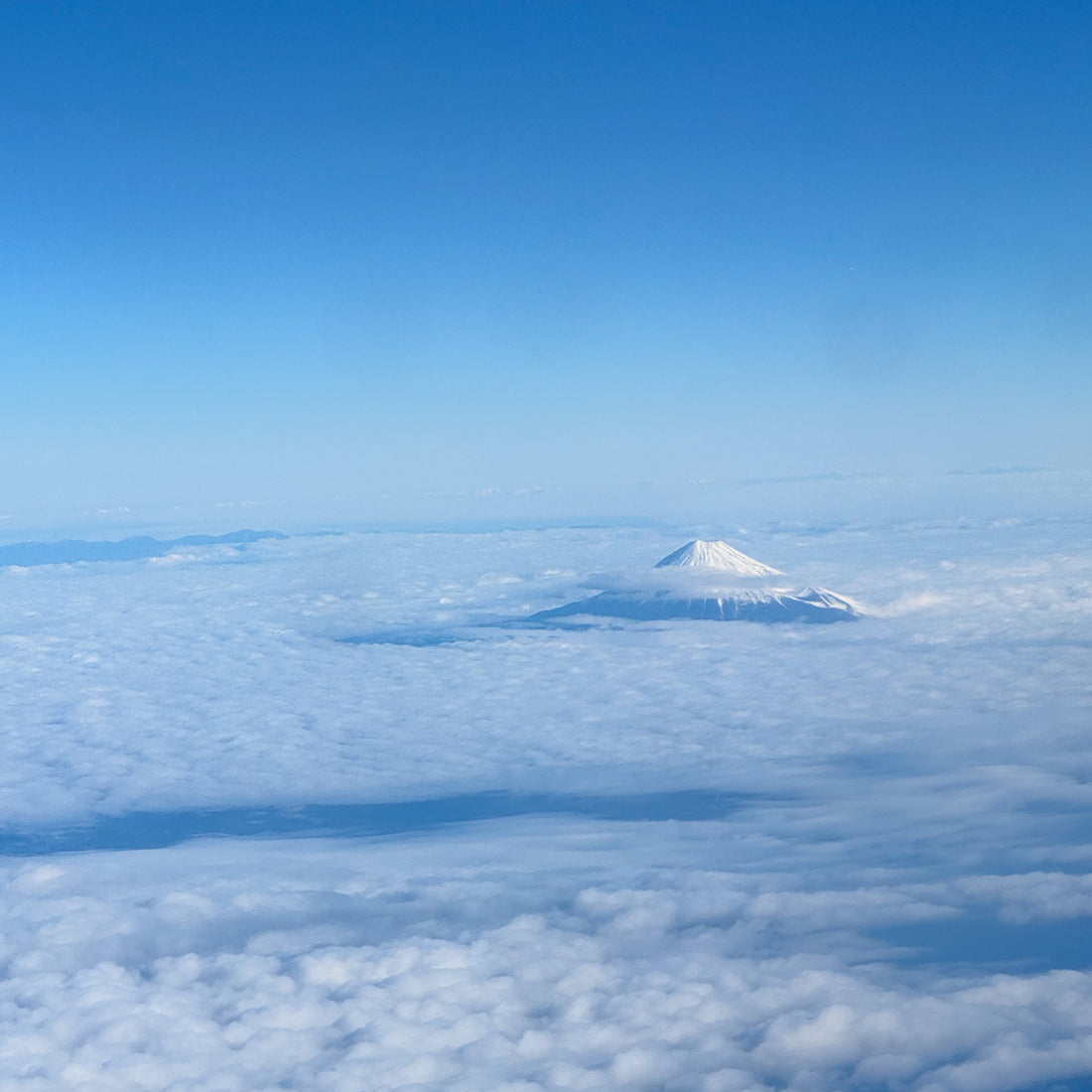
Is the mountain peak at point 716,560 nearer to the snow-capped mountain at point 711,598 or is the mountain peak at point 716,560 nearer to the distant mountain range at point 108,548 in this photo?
the snow-capped mountain at point 711,598

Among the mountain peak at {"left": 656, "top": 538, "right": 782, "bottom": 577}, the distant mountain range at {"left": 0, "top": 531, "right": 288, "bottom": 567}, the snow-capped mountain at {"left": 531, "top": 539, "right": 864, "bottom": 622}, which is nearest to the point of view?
the snow-capped mountain at {"left": 531, "top": 539, "right": 864, "bottom": 622}

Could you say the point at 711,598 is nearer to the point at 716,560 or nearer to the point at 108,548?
the point at 716,560

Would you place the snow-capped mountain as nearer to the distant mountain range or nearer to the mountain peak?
the mountain peak

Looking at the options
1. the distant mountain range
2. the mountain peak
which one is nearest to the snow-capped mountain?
the mountain peak

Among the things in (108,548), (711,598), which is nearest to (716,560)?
(711,598)

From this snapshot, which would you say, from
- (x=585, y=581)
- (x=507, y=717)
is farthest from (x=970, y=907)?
(x=585, y=581)

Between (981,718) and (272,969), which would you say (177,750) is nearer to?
(272,969)

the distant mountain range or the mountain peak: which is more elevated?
the distant mountain range
